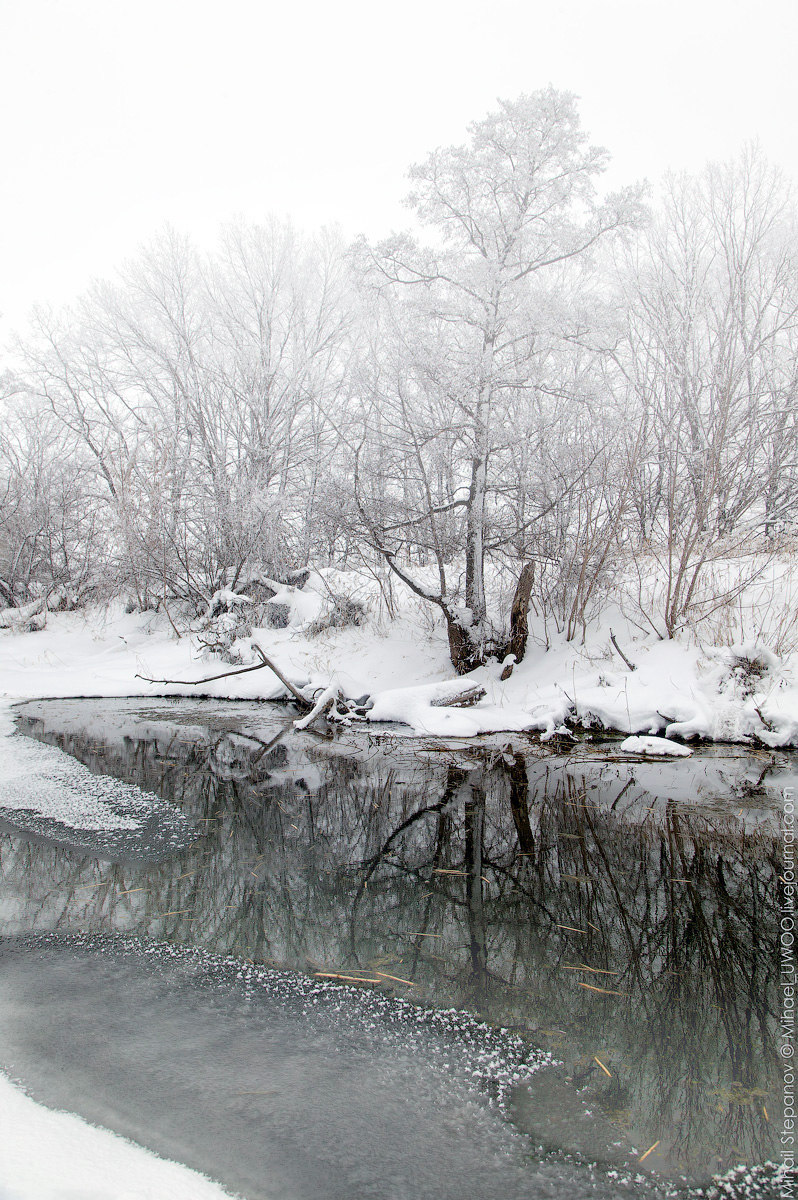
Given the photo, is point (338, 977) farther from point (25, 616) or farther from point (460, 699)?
point (25, 616)

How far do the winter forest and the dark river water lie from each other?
5.12m

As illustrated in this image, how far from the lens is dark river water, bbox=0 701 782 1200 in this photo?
7.35 feet

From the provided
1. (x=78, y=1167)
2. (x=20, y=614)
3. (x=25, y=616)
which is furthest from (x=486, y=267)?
(x=20, y=614)

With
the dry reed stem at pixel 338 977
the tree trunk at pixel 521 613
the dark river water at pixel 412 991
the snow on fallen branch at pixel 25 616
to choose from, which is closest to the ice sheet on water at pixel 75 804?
the dark river water at pixel 412 991

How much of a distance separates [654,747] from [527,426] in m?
5.30

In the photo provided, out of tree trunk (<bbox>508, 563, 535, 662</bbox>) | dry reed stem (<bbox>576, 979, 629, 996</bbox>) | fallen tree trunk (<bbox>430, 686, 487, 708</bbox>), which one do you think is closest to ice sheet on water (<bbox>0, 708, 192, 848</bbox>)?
dry reed stem (<bbox>576, 979, 629, 996</bbox>)

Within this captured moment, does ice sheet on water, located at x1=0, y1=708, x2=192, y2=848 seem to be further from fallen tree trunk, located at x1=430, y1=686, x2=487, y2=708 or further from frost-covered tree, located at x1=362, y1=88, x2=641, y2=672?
frost-covered tree, located at x1=362, y1=88, x2=641, y2=672

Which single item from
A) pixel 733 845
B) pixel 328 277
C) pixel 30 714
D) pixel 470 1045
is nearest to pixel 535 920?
pixel 470 1045

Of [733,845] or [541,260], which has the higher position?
[541,260]

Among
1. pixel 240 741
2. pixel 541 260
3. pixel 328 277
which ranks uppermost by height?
pixel 328 277

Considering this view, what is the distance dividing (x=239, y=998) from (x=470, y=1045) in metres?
1.12

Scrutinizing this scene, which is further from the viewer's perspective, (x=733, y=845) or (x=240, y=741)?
(x=240, y=741)

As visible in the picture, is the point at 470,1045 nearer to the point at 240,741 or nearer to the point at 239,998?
the point at 239,998

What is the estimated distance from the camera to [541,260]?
10203 millimetres
